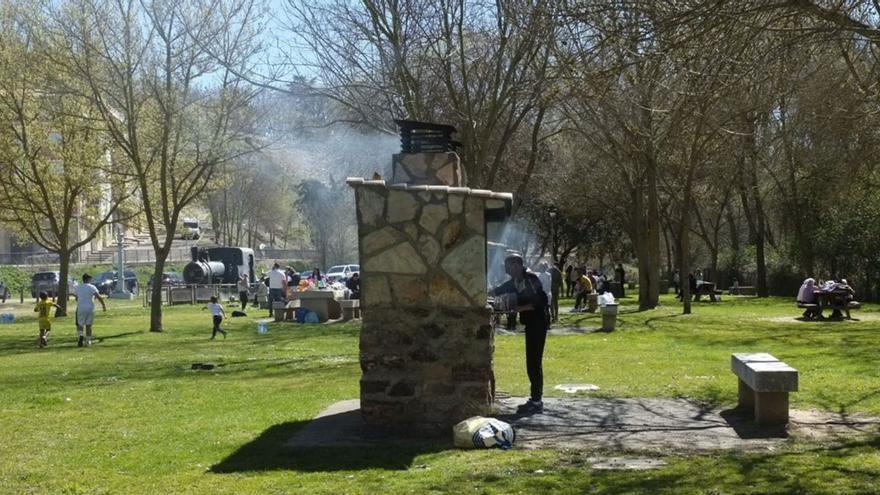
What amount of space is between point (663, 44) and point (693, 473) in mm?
3939

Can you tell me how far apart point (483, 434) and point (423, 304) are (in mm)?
1482

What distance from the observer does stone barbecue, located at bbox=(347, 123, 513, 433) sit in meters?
9.61

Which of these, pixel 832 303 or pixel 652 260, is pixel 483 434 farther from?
pixel 652 260

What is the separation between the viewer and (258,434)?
32.0 ft

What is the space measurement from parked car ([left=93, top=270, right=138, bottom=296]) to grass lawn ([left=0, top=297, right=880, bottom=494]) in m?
33.2

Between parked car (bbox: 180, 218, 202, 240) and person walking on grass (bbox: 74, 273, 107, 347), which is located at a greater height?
parked car (bbox: 180, 218, 202, 240)

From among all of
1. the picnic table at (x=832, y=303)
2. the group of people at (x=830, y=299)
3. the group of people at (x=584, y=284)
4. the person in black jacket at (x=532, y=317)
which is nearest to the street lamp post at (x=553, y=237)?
the group of people at (x=584, y=284)

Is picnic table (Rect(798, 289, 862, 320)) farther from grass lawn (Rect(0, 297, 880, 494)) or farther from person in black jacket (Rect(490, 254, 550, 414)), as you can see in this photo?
person in black jacket (Rect(490, 254, 550, 414))

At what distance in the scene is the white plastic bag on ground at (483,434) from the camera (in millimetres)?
8766

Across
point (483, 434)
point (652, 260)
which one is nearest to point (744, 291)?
point (652, 260)

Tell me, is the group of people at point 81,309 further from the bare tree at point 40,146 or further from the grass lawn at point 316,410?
the bare tree at point 40,146

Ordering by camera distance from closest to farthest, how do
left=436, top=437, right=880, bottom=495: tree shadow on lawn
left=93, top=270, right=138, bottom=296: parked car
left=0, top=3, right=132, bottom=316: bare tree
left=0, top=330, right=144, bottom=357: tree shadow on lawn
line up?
left=436, top=437, right=880, bottom=495: tree shadow on lawn < left=0, top=330, right=144, bottom=357: tree shadow on lawn < left=0, top=3, right=132, bottom=316: bare tree < left=93, top=270, right=138, bottom=296: parked car

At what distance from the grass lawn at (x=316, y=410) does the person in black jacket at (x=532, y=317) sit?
156cm

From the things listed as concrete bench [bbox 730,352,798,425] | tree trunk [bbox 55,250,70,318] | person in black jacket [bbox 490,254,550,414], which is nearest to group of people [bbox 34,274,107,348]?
tree trunk [bbox 55,250,70,318]
